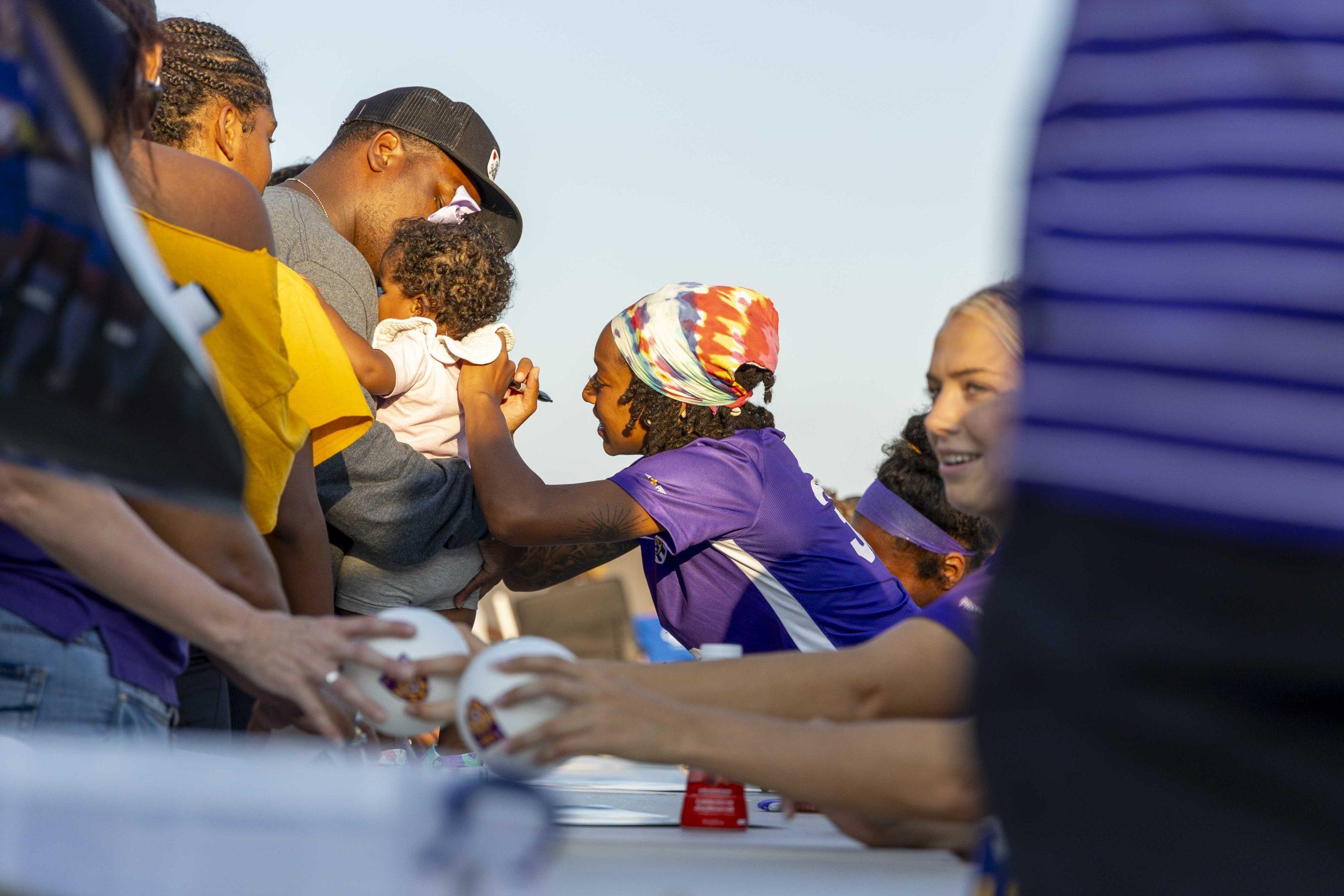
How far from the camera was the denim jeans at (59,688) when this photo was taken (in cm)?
155

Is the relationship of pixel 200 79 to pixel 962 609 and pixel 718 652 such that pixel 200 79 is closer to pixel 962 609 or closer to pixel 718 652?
pixel 718 652

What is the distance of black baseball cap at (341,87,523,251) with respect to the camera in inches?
158

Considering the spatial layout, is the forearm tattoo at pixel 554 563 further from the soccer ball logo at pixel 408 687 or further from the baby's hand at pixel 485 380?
the soccer ball logo at pixel 408 687

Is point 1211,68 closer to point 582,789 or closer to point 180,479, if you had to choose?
point 180,479

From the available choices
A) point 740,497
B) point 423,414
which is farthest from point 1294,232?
point 423,414

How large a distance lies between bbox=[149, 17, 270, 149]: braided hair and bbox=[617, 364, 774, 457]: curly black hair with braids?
53.1 inches

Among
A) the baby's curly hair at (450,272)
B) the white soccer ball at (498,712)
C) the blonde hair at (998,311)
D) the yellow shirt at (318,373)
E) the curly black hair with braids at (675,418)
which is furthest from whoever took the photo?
the curly black hair with braids at (675,418)

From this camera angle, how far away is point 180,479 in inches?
41.1

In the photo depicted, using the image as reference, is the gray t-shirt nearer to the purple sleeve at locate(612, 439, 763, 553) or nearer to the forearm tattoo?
the forearm tattoo

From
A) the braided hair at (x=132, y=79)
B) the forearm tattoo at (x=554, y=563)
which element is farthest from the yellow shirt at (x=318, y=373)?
the forearm tattoo at (x=554, y=563)

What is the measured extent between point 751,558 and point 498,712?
2082mm

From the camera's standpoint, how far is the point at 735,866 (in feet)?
4.37

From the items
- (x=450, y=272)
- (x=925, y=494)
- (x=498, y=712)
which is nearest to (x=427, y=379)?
(x=450, y=272)

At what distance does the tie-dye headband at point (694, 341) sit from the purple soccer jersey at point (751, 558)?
217mm
